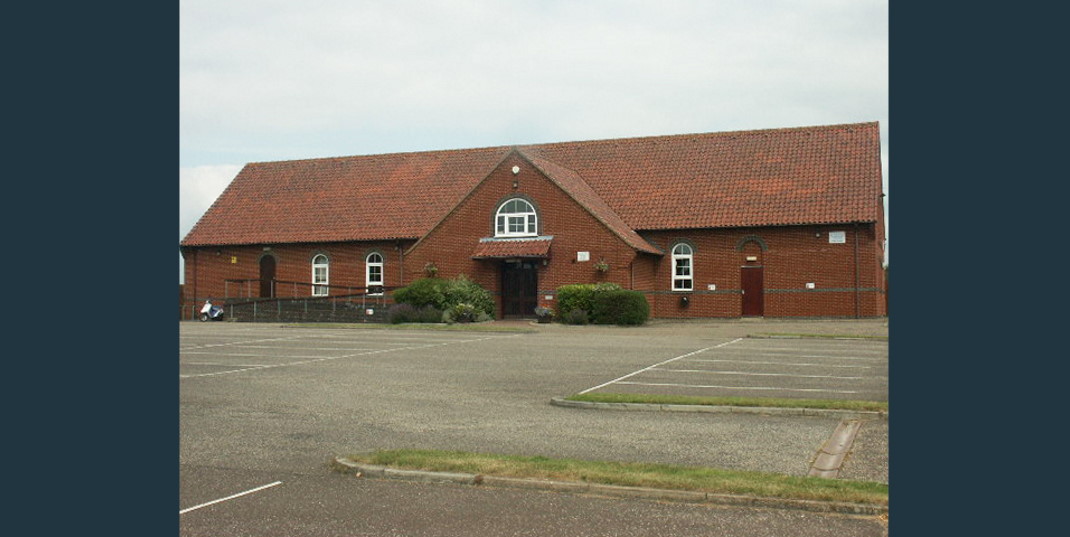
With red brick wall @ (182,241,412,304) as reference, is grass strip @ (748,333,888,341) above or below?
below

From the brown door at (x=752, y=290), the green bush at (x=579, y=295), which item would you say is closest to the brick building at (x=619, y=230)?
the brown door at (x=752, y=290)

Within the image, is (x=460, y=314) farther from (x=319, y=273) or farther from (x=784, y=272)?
(x=784, y=272)

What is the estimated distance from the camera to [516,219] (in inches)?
1547

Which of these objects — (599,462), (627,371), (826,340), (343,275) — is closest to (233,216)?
(343,275)

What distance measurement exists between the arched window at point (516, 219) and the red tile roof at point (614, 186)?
1.74 metres

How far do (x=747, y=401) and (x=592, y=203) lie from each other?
27.4m

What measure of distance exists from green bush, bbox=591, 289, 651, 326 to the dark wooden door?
497 cm

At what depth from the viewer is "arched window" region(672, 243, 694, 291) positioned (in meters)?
40.1

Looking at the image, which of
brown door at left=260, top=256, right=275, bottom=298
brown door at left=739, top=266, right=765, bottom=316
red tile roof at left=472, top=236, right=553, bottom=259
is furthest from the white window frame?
brown door at left=739, top=266, right=765, bottom=316

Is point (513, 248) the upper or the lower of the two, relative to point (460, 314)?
upper

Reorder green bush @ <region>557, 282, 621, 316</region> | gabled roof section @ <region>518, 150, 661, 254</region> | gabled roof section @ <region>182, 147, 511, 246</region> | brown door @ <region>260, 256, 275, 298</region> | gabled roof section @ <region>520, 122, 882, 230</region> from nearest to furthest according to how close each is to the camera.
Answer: green bush @ <region>557, 282, 621, 316</region>, gabled roof section @ <region>518, 150, 661, 254</region>, gabled roof section @ <region>520, 122, 882, 230</region>, gabled roof section @ <region>182, 147, 511, 246</region>, brown door @ <region>260, 256, 275, 298</region>

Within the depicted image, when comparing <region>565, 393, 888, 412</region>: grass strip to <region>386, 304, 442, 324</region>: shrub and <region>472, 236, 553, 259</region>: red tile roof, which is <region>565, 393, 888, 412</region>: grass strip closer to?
<region>386, 304, 442, 324</region>: shrub

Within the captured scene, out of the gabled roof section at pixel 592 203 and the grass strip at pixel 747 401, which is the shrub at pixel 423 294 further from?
the grass strip at pixel 747 401

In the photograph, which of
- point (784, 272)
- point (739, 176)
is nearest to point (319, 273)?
point (739, 176)
